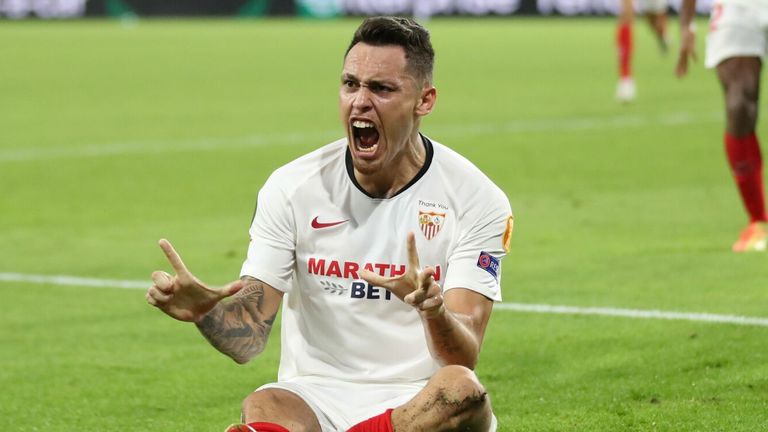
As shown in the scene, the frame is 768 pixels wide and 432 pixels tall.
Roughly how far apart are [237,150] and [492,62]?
10947mm

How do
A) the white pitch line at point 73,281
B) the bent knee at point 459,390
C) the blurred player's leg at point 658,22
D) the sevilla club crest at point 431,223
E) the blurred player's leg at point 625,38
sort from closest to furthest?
the bent knee at point 459,390 < the sevilla club crest at point 431,223 < the white pitch line at point 73,281 < the blurred player's leg at point 625,38 < the blurred player's leg at point 658,22

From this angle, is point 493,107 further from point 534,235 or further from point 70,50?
point 70,50

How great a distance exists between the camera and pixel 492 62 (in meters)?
24.7

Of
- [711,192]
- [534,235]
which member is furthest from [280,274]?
[711,192]

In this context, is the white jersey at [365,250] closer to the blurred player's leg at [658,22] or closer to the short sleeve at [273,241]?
the short sleeve at [273,241]

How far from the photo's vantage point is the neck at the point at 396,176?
4801mm

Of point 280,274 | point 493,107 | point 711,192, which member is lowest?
point 493,107

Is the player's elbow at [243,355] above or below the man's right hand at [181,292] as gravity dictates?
below

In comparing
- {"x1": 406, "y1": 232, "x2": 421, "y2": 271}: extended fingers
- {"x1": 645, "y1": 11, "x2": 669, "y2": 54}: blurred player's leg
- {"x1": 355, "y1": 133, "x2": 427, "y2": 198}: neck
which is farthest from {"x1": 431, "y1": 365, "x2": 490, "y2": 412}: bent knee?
{"x1": 645, "y1": 11, "x2": 669, "y2": 54}: blurred player's leg

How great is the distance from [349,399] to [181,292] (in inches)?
Result: 32.2

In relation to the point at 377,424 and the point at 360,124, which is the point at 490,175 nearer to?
the point at 360,124

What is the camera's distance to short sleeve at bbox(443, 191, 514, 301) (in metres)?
4.63

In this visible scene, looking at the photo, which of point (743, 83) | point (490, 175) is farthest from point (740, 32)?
point (490, 175)

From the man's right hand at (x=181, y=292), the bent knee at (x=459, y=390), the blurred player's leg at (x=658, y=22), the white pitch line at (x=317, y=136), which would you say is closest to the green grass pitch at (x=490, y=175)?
the white pitch line at (x=317, y=136)
